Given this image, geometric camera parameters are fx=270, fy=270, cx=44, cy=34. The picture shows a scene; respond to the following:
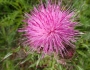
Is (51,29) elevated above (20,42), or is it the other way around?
(51,29)

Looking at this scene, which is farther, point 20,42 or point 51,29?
point 20,42

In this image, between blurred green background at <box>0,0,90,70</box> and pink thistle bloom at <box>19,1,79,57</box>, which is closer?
pink thistle bloom at <box>19,1,79,57</box>

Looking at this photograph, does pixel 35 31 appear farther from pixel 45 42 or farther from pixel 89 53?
pixel 89 53

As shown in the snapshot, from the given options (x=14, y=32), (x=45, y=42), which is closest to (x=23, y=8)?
(x=14, y=32)

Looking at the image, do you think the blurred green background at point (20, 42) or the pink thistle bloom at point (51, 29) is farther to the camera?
the blurred green background at point (20, 42)
